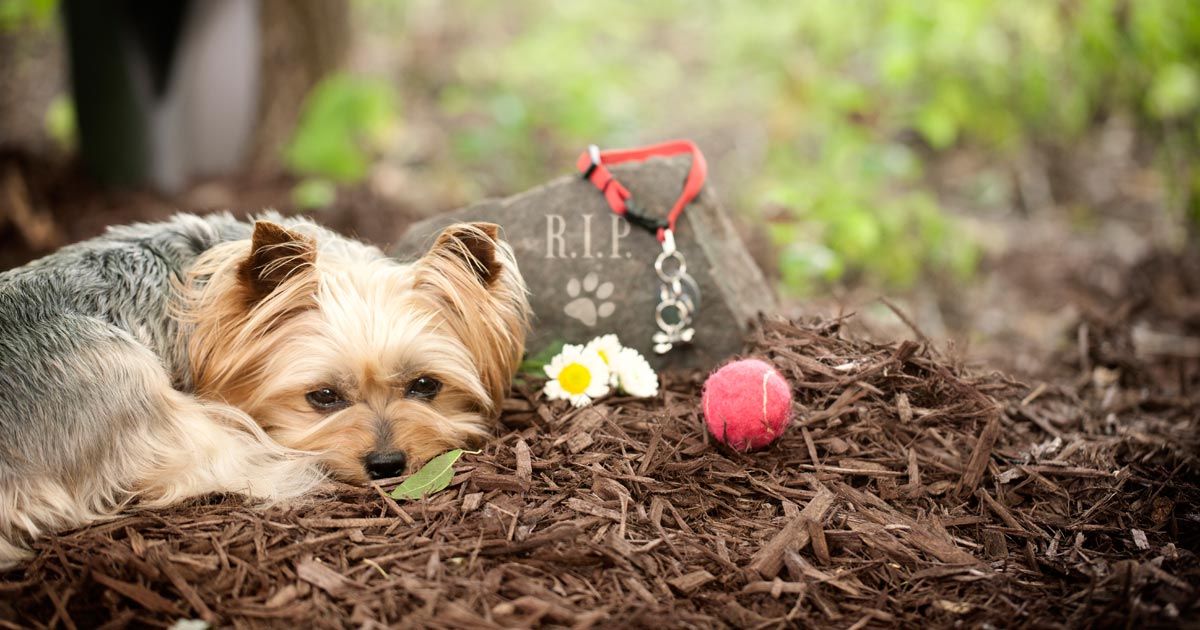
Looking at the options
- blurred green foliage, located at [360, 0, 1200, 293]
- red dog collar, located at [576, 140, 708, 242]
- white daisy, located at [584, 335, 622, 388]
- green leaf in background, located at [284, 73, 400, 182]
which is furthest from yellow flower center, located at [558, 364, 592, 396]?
green leaf in background, located at [284, 73, 400, 182]

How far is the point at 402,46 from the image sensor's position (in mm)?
12750

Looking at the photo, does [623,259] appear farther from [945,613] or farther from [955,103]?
[955,103]

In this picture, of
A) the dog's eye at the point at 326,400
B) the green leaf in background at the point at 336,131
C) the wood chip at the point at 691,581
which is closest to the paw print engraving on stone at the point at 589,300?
the dog's eye at the point at 326,400

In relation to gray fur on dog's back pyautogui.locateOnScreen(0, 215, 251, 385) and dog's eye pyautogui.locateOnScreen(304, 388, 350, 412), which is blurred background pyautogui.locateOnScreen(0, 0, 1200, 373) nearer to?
gray fur on dog's back pyautogui.locateOnScreen(0, 215, 251, 385)

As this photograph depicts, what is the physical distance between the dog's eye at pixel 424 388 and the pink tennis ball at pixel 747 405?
1.14 m

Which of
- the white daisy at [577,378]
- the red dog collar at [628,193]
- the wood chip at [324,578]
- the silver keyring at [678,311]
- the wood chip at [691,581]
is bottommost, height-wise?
the wood chip at [691,581]

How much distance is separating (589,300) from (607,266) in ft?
0.63

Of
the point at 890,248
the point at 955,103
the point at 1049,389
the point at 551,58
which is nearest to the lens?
the point at 1049,389

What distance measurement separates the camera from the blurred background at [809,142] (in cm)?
710

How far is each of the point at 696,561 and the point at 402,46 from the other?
11.3 meters

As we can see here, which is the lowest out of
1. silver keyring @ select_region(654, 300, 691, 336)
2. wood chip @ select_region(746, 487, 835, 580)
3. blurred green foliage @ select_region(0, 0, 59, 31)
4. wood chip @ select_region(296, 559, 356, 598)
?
wood chip @ select_region(746, 487, 835, 580)

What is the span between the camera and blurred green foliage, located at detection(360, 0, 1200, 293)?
23.9 ft

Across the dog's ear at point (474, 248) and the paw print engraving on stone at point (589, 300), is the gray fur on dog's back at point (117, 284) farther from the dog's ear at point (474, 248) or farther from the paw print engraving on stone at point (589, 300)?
the paw print engraving on stone at point (589, 300)

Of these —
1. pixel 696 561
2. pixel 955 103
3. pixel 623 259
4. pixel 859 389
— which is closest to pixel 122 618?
pixel 696 561
